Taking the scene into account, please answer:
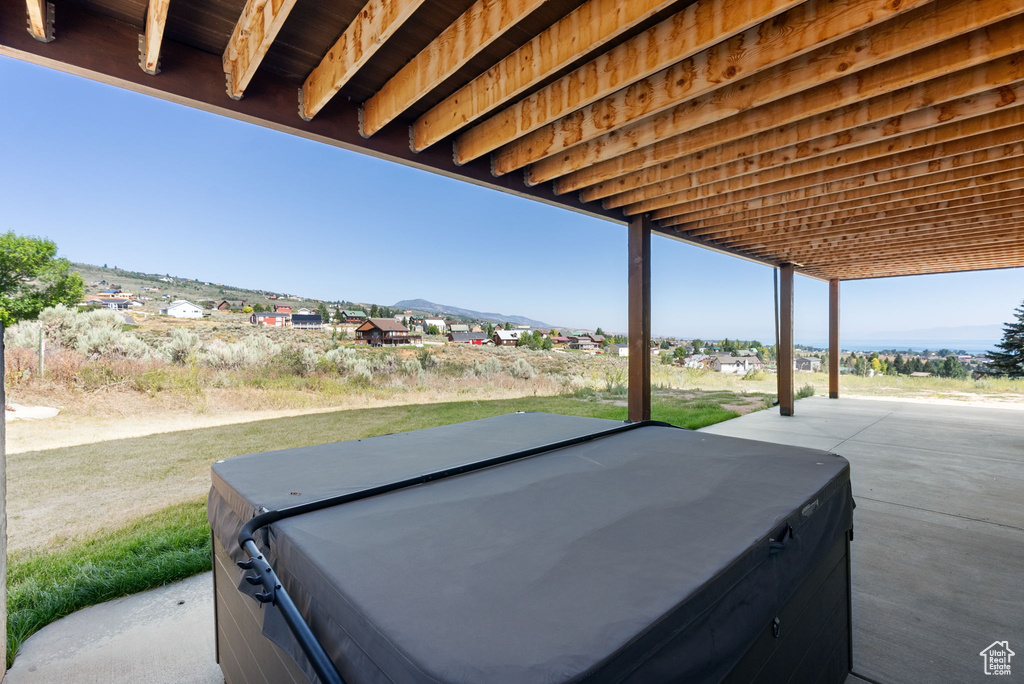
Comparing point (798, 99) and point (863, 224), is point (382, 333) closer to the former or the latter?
point (798, 99)

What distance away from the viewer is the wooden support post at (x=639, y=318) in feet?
12.9

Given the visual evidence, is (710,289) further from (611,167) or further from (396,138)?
(396,138)

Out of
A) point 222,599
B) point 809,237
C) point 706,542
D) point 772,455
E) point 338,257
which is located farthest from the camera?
point 809,237

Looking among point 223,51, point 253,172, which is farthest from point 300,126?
point 253,172

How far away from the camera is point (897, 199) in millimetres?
3570

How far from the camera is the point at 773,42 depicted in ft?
6.00

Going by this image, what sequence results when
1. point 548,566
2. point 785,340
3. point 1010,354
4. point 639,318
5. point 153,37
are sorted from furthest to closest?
point 1010,354
point 785,340
point 639,318
point 153,37
point 548,566

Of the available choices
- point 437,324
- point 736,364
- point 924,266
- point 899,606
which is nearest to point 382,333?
point 437,324

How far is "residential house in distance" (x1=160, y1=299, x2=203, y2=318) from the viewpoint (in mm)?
2811

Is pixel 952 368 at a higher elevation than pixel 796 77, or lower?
lower

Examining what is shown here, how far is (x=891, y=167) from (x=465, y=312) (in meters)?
3.56

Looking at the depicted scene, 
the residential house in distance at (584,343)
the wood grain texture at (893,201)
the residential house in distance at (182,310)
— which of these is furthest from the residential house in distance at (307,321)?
the wood grain texture at (893,201)

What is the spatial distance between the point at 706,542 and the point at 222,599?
4.81 feet

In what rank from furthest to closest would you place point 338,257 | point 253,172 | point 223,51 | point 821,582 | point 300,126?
point 338,257 → point 253,172 → point 300,126 → point 223,51 → point 821,582
